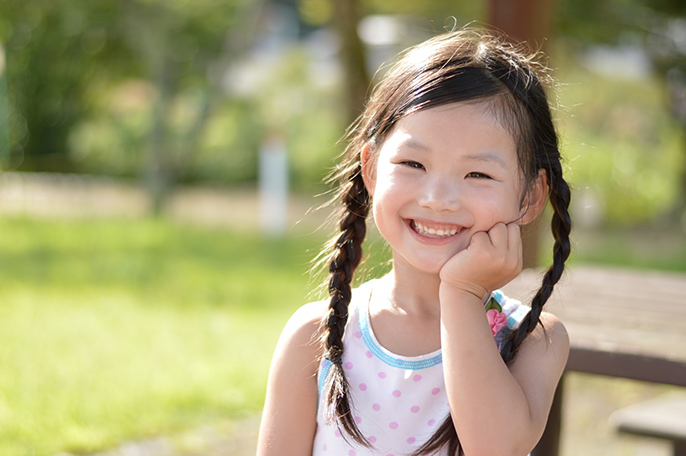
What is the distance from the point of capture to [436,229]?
53.7 inches

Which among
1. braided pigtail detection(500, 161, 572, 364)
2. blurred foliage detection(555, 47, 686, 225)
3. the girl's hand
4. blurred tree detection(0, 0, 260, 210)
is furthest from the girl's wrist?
blurred tree detection(0, 0, 260, 210)

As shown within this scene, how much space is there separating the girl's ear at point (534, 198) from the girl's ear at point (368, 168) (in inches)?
11.8

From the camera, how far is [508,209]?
1357mm

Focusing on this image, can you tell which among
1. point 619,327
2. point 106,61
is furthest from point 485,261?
point 106,61

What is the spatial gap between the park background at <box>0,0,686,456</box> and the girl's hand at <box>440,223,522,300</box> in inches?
13.2

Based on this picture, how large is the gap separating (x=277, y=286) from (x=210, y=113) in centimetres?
499

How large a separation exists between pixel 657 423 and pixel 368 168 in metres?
1.55

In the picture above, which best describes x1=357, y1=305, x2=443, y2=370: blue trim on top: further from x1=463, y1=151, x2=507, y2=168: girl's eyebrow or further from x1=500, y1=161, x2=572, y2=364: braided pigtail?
x1=463, y1=151, x2=507, y2=168: girl's eyebrow

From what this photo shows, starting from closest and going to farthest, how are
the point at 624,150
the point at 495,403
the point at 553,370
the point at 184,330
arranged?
the point at 495,403, the point at 553,370, the point at 184,330, the point at 624,150

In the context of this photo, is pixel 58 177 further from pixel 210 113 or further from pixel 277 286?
pixel 277 286

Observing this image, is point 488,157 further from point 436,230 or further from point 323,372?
point 323,372

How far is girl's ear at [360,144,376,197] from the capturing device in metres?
1.50

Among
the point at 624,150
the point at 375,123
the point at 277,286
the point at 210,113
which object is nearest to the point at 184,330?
the point at 277,286

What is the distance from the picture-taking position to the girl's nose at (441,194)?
132 centimetres
